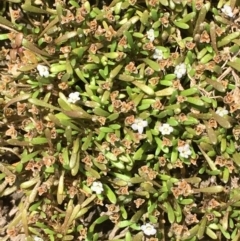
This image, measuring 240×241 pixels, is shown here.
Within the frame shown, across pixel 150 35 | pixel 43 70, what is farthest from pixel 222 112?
pixel 43 70

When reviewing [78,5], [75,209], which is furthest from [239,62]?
[75,209]

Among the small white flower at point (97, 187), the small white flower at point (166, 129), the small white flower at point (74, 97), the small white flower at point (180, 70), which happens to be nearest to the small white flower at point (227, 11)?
the small white flower at point (180, 70)

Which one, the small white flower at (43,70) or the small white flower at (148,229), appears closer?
the small white flower at (43,70)

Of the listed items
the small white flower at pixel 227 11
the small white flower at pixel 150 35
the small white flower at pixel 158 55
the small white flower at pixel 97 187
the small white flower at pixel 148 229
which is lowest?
the small white flower at pixel 148 229

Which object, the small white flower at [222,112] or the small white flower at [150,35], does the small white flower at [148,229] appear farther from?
the small white flower at [150,35]

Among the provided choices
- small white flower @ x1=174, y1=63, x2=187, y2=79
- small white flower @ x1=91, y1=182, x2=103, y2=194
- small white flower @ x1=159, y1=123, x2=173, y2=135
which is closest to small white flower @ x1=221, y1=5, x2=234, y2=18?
small white flower @ x1=174, y1=63, x2=187, y2=79

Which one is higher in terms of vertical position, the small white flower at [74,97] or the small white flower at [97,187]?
the small white flower at [74,97]

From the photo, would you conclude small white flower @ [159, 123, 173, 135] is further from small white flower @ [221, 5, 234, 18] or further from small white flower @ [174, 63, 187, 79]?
small white flower @ [221, 5, 234, 18]

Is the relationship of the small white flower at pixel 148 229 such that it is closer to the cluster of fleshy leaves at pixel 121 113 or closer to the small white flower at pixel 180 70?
the cluster of fleshy leaves at pixel 121 113
